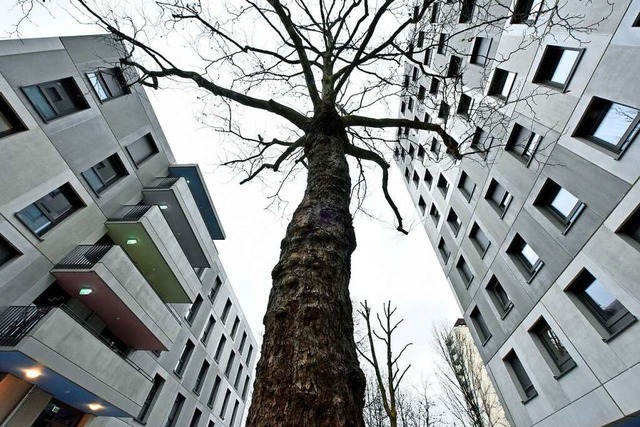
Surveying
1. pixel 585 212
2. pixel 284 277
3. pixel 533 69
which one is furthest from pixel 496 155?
pixel 284 277

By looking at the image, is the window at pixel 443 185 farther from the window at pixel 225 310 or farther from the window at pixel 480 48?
the window at pixel 225 310

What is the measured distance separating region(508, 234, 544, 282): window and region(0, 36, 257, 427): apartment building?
1188cm

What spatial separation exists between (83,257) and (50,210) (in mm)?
1616

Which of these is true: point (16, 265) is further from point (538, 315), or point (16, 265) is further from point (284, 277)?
point (538, 315)

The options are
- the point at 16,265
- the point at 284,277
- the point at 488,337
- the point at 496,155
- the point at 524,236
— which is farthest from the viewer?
the point at 488,337

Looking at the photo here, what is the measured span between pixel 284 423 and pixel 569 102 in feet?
34.2

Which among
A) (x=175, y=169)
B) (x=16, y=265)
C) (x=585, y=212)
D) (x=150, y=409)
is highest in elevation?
(x=175, y=169)

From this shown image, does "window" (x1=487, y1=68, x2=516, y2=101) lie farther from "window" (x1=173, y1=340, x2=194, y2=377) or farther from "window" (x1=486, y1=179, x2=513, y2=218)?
"window" (x1=173, y1=340, x2=194, y2=377)

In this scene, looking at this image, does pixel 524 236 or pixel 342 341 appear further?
pixel 524 236

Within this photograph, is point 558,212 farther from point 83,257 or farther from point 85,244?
point 85,244

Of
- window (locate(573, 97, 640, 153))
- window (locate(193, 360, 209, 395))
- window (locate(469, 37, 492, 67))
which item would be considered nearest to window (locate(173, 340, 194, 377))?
window (locate(193, 360, 209, 395))

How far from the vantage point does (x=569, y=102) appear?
Result: 7.75 metres

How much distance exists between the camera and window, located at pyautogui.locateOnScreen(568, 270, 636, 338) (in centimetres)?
639

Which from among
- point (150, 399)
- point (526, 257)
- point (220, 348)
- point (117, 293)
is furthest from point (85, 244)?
point (526, 257)
